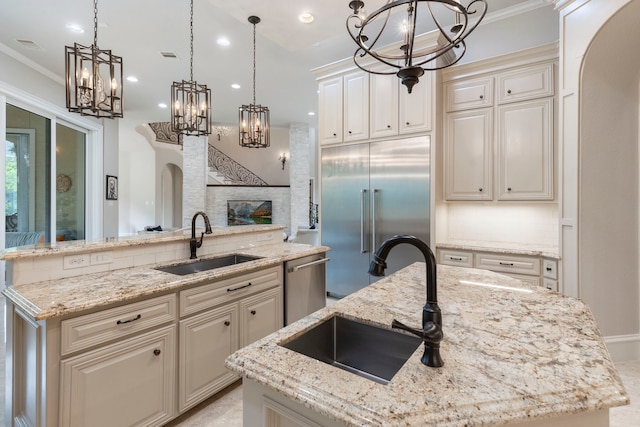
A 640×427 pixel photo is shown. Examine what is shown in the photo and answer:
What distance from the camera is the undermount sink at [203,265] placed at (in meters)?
2.31

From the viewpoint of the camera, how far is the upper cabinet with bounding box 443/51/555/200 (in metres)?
3.03

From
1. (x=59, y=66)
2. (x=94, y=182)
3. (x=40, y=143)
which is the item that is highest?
(x=59, y=66)

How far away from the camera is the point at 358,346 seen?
49.2 inches

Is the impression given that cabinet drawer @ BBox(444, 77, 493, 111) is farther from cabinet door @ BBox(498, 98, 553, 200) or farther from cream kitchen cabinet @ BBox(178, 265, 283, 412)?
cream kitchen cabinet @ BBox(178, 265, 283, 412)

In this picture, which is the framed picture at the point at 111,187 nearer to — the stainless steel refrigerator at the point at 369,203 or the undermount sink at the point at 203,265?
the stainless steel refrigerator at the point at 369,203

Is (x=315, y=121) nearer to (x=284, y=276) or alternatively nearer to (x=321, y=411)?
(x=284, y=276)

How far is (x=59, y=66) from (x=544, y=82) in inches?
269

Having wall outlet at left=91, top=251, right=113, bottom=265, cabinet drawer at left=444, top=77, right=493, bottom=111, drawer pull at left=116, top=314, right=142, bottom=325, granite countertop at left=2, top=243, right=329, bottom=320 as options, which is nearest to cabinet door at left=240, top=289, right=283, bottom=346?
granite countertop at left=2, top=243, right=329, bottom=320

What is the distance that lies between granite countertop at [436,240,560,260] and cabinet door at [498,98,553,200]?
→ 504mm

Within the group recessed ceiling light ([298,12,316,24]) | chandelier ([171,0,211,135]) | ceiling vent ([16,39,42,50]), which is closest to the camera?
recessed ceiling light ([298,12,316,24])

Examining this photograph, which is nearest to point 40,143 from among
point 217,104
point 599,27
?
point 217,104

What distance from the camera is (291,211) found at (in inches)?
328

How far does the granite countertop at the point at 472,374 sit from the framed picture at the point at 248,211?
292 inches

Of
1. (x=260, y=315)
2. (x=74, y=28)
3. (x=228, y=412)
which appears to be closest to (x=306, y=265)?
(x=260, y=315)
